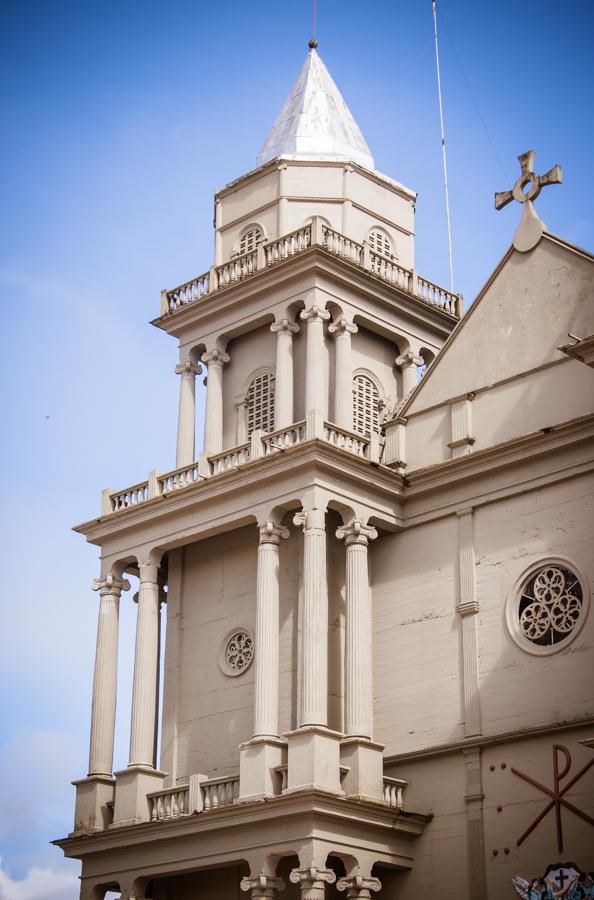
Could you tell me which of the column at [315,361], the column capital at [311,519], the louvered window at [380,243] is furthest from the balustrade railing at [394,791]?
the louvered window at [380,243]

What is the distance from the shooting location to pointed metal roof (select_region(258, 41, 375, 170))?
3772cm

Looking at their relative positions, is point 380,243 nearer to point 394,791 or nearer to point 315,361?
point 315,361

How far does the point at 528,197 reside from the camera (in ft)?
101

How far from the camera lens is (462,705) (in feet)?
93.3

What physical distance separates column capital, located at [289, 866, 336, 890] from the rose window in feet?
18.7

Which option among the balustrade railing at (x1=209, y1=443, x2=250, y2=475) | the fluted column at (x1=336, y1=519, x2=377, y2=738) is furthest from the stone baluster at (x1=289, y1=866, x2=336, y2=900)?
the balustrade railing at (x1=209, y1=443, x2=250, y2=475)

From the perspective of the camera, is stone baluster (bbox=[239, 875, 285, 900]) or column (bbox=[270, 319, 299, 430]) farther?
column (bbox=[270, 319, 299, 430])

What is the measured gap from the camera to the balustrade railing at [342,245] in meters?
34.3

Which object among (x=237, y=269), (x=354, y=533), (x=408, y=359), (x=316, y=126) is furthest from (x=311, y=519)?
(x=316, y=126)

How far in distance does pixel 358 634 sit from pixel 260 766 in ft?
10.6

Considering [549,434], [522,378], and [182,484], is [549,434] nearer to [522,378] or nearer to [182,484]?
[522,378]

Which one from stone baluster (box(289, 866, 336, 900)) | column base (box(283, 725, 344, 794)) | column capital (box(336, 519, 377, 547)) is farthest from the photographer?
column capital (box(336, 519, 377, 547))

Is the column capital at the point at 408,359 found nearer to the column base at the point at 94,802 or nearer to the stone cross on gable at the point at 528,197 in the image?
the stone cross on gable at the point at 528,197

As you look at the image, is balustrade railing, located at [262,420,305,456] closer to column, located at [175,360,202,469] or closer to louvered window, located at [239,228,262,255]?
column, located at [175,360,202,469]
